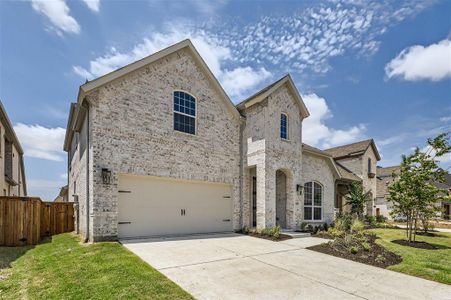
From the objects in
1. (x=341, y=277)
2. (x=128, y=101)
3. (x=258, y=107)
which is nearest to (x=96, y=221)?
(x=128, y=101)

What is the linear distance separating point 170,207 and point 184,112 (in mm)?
4374

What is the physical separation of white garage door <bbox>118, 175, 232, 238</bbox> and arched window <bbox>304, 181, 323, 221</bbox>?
534 cm

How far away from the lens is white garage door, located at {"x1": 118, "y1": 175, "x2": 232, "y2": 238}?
10062mm

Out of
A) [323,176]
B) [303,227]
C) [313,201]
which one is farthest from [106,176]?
[323,176]

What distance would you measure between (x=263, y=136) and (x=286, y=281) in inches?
320

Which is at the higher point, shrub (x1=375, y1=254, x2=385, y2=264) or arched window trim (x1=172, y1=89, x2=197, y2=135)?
arched window trim (x1=172, y1=89, x2=197, y2=135)

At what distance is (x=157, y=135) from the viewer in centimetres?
1083

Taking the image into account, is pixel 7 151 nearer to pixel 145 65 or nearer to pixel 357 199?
pixel 145 65

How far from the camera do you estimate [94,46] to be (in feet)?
32.7

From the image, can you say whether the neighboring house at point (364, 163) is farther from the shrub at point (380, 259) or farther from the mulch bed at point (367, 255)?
the shrub at point (380, 259)

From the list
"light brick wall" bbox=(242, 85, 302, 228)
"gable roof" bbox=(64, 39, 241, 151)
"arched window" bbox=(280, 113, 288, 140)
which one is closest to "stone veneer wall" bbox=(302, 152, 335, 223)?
"light brick wall" bbox=(242, 85, 302, 228)

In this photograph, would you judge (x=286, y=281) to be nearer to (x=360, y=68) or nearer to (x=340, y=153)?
(x=360, y=68)

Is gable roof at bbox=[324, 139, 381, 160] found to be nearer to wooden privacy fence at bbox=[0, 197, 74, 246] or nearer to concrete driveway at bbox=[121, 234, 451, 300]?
concrete driveway at bbox=[121, 234, 451, 300]

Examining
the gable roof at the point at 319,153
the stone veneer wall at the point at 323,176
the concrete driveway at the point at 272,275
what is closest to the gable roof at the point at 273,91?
the gable roof at the point at 319,153
